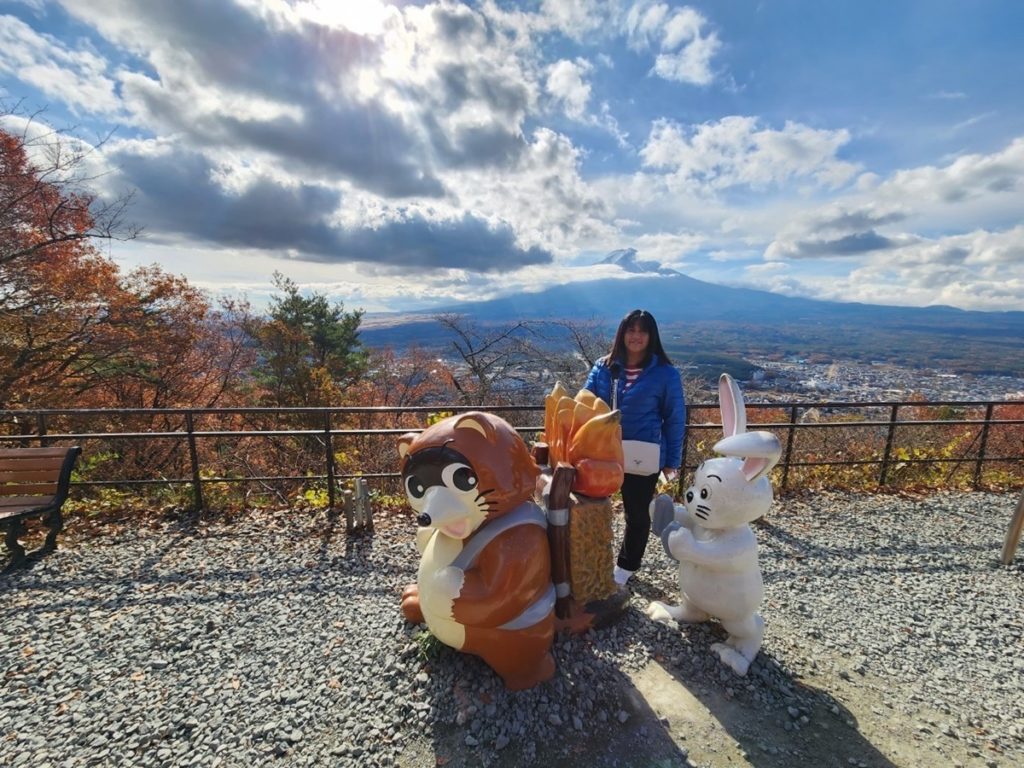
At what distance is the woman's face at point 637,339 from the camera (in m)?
2.97

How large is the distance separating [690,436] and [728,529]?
418cm

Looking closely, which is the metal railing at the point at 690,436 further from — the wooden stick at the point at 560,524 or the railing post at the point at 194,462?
the wooden stick at the point at 560,524

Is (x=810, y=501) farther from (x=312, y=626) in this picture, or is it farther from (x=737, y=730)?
(x=312, y=626)

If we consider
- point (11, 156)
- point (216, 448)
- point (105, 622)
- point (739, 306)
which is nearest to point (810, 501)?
point (105, 622)

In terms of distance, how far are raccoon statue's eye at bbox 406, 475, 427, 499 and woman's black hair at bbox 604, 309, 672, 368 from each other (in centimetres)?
158

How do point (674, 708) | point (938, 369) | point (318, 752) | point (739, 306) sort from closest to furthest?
point (318, 752) → point (674, 708) → point (938, 369) → point (739, 306)

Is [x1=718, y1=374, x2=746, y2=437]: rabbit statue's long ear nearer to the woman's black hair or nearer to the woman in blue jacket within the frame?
the woman in blue jacket

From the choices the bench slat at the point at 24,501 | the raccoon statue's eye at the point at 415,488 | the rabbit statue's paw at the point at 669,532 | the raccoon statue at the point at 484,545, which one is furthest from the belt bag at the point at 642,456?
the bench slat at the point at 24,501

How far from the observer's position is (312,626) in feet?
10.2

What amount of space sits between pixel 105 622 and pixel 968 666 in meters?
5.75

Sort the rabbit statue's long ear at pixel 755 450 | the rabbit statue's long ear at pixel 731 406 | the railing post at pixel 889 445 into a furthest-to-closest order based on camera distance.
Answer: the railing post at pixel 889 445 < the rabbit statue's long ear at pixel 731 406 < the rabbit statue's long ear at pixel 755 450

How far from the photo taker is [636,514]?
125 inches

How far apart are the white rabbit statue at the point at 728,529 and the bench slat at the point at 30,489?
16.7 feet

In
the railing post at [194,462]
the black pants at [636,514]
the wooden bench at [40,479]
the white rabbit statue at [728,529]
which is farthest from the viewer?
the railing post at [194,462]
